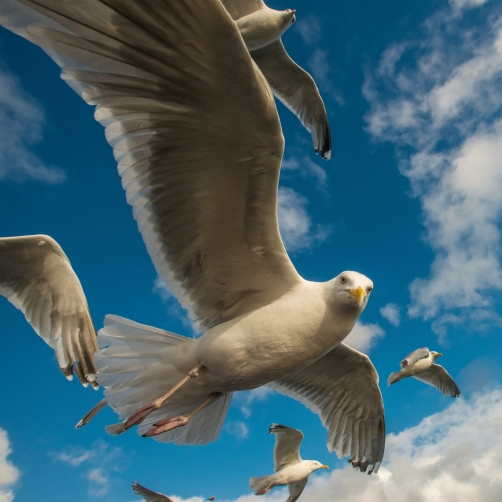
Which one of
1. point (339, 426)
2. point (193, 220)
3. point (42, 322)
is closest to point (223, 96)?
point (193, 220)

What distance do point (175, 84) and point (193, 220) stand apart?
3.11 feet

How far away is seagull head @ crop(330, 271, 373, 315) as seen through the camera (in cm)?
293

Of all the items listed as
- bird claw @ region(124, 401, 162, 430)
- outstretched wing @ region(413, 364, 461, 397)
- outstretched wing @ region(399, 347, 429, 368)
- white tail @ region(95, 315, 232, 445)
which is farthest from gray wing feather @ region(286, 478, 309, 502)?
bird claw @ region(124, 401, 162, 430)

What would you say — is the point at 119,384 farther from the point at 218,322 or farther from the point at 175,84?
the point at 175,84

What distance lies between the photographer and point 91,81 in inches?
84.7

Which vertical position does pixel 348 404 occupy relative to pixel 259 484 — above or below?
below

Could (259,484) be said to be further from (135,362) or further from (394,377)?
(135,362)

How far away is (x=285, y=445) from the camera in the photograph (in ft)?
32.2

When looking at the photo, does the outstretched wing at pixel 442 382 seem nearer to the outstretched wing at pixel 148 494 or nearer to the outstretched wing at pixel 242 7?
the outstretched wing at pixel 148 494

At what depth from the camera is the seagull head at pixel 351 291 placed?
293 centimetres

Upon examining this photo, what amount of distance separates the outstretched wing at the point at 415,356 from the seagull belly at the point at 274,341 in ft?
24.8

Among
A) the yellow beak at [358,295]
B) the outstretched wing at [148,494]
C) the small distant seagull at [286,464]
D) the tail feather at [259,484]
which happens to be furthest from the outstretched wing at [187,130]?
the tail feather at [259,484]

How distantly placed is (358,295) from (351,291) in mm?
52

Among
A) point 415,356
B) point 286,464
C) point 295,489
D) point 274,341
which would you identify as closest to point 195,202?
point 274,341
